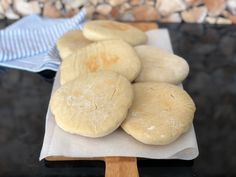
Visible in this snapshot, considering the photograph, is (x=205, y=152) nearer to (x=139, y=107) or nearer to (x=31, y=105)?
(x=139, y=107)

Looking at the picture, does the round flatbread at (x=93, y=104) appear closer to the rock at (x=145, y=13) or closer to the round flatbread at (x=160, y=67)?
the round flatbread at (x=160, y=67)

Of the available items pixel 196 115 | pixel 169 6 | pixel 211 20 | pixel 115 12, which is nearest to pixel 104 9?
pixel 115 12

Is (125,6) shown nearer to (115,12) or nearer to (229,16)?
(115,12)

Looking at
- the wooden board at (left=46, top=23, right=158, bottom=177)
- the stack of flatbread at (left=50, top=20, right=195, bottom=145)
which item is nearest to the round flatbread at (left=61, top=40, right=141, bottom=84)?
the stack of flatbread at (left=50, top=20, right=195, bottom=145)

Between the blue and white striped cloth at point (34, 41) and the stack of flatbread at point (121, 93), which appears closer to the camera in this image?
the stack of flatbread at point (121, 93)

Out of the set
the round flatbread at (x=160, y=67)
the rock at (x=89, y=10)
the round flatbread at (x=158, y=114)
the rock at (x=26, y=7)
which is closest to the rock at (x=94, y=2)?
the rock at (x=89, y=10)

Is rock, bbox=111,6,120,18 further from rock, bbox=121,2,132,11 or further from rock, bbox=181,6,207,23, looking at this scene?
rock, bbox=181,6,207,23
